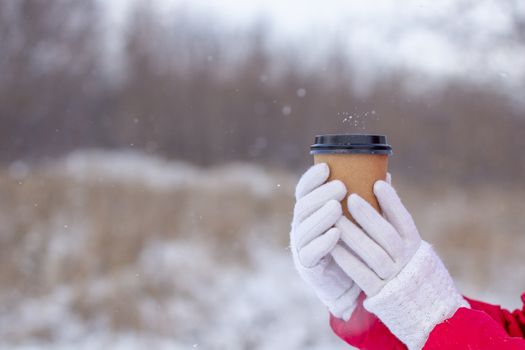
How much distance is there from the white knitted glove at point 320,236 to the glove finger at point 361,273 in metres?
0.03

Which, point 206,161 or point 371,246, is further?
point 206,161

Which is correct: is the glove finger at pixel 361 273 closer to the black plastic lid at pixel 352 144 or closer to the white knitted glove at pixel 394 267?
the white knitted glove at pixel 394 267

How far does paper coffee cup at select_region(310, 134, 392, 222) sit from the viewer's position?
78cm

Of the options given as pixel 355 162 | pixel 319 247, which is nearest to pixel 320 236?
pixel 319 247

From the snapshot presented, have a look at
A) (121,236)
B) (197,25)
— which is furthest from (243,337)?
(197,25)

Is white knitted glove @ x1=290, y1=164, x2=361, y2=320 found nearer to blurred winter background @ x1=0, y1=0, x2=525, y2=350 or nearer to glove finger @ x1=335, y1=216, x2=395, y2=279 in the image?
glove finger @ x1=335, y1=216, x2=395, y2=279

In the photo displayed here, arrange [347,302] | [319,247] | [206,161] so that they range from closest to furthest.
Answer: [319,247] → [347,302] → [206,161]

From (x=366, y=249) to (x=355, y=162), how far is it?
0.13 metres

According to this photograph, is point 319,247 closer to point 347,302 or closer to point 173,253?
point 347,302

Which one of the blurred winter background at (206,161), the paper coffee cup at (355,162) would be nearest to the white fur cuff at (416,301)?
the paper coffee cup at (355,162)

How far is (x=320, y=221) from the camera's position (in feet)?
2.45

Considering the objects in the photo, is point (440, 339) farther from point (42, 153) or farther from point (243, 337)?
point (42, 153)

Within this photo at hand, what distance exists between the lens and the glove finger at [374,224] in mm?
750

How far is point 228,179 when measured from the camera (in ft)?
17.8
